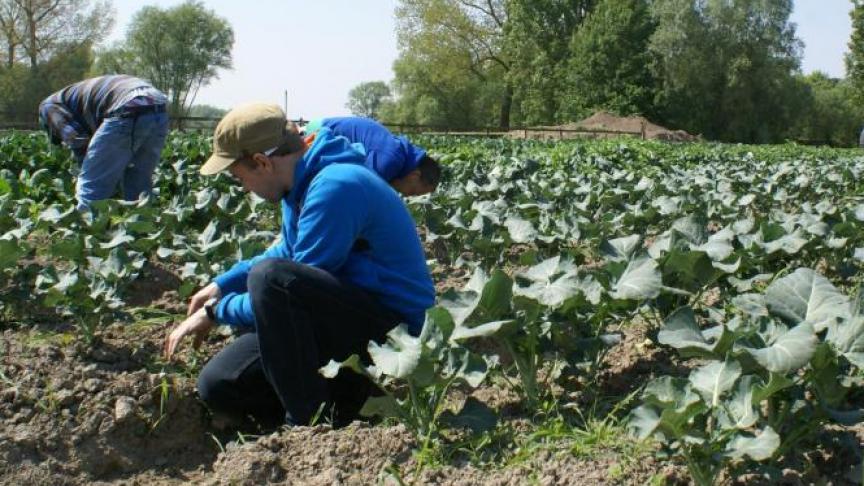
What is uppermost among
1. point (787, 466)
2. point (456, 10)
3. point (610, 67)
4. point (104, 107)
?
point (456, 10)

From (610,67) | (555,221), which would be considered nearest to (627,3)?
(610,67)

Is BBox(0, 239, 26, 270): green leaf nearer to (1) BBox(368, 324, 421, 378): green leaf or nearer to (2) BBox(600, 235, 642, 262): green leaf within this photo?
(1) BBox(368, 324, 421, 378): green leaf

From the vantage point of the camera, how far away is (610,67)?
175 ft

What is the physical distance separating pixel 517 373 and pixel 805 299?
3.31 ft

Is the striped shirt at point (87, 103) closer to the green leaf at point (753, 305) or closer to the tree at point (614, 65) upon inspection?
the green leaf at point (753, 305)

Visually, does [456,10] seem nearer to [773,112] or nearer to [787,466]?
[773,112]

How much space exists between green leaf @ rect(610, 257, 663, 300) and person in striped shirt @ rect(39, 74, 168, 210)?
15.3 ft

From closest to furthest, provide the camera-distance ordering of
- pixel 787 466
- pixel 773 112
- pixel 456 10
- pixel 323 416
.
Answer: pixel 787 466 → pixel 323 416 → pixel 773 112 → pixel 456 10

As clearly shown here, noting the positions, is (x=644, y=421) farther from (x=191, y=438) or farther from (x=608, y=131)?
(x=608, y=131)

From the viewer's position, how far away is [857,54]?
167 feet

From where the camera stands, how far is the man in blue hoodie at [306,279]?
2941mm

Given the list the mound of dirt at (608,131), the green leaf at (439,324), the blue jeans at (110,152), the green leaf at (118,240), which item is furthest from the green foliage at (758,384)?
the mound of dirt at (608,131)

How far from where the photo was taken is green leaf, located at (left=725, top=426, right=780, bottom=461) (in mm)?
1875

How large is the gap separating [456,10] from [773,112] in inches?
893
